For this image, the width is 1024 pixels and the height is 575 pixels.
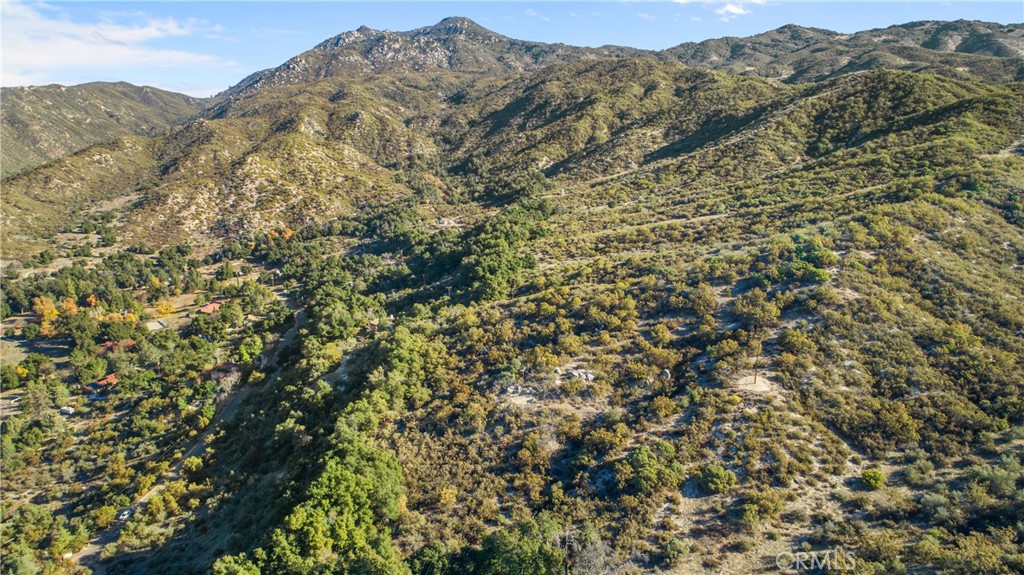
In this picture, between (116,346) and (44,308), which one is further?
(44,308)

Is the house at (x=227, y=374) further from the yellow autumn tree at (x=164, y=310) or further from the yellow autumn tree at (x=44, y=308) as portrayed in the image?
the yellow autumn tree at (x=44, y=308)

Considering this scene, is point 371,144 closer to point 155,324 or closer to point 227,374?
point 155,324

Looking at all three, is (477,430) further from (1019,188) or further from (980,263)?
(1019,188)

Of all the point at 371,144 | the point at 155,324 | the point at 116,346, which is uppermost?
the point at 371,144

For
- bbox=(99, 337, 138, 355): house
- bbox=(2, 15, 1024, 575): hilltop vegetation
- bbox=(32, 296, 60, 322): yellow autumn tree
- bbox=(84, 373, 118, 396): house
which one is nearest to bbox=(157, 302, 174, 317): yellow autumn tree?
bbox=(2, 15, 1024, 575): hilltop vegetation

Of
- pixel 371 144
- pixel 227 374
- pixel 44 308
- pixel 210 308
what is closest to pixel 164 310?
pixel 210 308

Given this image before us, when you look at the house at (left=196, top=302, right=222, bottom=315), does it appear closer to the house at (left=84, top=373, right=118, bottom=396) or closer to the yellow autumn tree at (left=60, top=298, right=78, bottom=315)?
the house at (left=84, top=373, right=118, bottom=396)
